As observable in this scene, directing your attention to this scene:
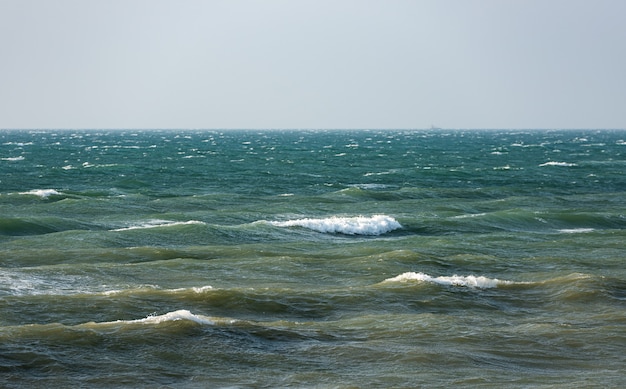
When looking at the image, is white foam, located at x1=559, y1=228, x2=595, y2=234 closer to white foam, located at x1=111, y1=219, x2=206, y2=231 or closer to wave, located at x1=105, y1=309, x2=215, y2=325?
white foam, located at x1=111, y1=219, x2=206, y2=231

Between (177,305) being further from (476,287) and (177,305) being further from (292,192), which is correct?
(292,192)

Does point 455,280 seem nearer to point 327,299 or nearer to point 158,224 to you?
point 327,299

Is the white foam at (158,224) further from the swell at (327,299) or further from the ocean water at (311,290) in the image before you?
the swell at (327,299)

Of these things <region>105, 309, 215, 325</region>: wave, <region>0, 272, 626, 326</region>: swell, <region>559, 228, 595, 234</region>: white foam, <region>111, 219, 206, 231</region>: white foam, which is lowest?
<region>559, 228, 595, 234</region>: white foam

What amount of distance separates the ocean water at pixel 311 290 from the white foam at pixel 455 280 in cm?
7

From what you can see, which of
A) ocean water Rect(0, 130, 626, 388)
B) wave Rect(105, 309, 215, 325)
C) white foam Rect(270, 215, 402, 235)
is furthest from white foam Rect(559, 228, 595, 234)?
wave Rect(105, 309, 215, 325)

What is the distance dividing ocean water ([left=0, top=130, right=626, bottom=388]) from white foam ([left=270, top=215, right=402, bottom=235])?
9 centimetres

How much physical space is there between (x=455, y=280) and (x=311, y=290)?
14.2ft

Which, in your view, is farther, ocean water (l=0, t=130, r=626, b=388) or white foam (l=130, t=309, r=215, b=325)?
white foam (l=130, t=309, r=215, b=325)

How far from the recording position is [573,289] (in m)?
24.0

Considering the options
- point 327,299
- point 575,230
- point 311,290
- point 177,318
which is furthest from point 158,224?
point 177,318

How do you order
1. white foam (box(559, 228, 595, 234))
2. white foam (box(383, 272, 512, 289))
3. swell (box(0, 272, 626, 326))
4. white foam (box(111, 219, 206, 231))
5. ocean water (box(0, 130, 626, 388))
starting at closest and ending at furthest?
ocean water (box(0, 130, 626, 388))
swell (box(0, 272, 626, 326))
white foam (box(383, 272, 512, 289))
white foam (box(111, 219, 206, 231))
white foam (box(559, 228, 595, 234))

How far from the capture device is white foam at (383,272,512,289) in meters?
24.8

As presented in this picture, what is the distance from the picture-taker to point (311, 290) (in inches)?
944
